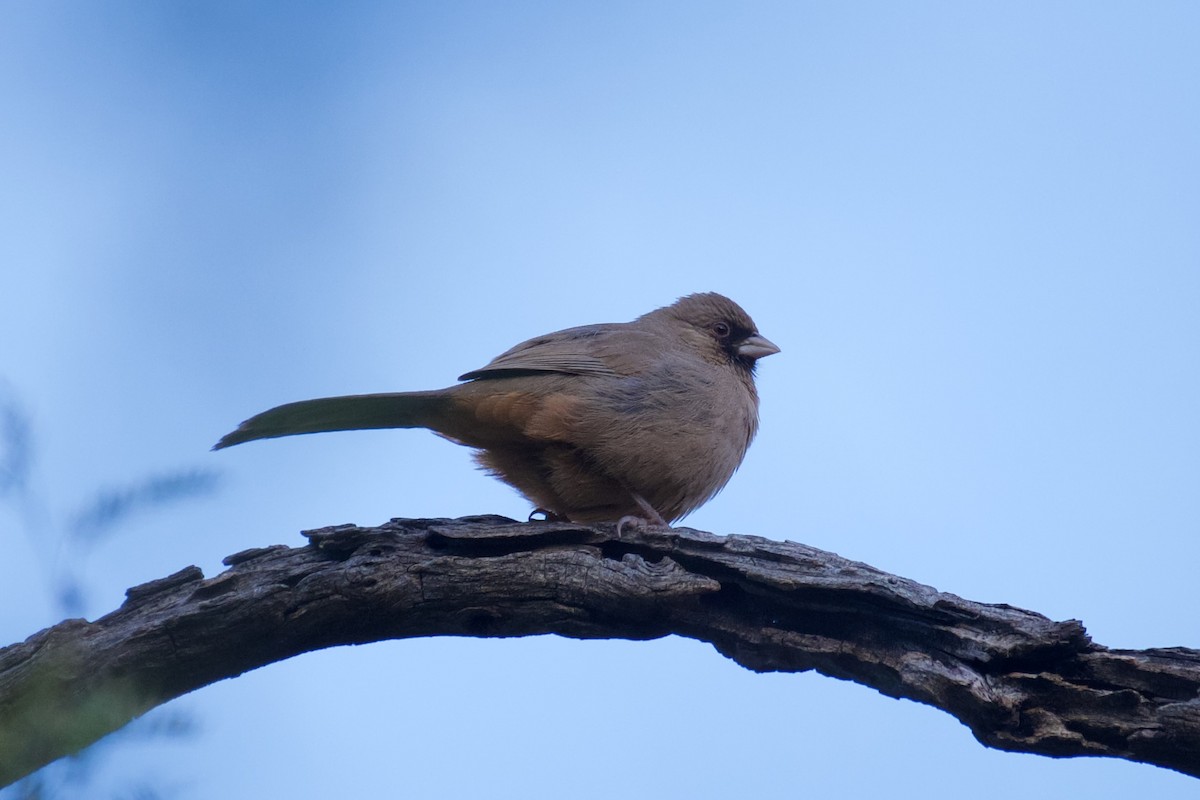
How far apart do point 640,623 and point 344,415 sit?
189 cm

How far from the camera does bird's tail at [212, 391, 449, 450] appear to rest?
16.4 feet

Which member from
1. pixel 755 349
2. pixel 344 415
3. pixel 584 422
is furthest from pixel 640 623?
pixel 755 349

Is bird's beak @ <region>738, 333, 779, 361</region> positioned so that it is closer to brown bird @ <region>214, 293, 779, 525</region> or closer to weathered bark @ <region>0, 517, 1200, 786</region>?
brown bird @ <region>214, 293, 779, 525</region>

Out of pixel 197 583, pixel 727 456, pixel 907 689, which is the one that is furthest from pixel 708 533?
pixel 197 583

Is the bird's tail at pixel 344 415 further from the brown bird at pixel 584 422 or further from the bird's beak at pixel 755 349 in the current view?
the bird's beak at pixel 755 349

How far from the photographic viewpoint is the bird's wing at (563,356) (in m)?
5.41

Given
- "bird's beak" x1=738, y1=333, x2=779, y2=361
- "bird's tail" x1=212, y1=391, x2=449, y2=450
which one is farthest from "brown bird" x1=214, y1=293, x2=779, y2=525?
"bird's beak" x1=738, y1=333, x2=779, y2=361

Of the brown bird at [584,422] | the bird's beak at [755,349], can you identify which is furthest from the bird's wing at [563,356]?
the bird's beak at [755,349]

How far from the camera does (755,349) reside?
6.62 metres

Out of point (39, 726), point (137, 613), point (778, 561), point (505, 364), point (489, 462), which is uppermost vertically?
point (505, 364)

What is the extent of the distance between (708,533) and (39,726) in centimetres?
247

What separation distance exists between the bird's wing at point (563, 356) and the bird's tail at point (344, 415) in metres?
0.29

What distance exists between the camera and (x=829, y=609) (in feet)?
12.0

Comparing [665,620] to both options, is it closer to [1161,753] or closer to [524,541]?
[524,541]
